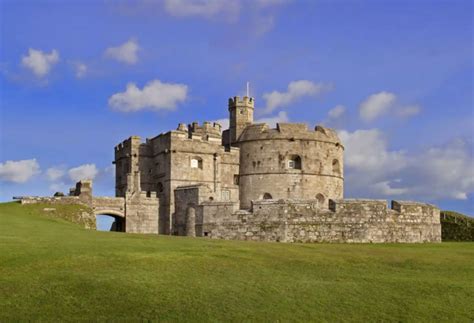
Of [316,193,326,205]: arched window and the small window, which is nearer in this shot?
the small window

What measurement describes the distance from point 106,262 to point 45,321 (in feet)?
16.7

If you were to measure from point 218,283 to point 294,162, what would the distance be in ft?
126

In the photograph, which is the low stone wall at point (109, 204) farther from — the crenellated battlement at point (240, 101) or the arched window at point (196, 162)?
the crenellated battlement at point (240, 101)

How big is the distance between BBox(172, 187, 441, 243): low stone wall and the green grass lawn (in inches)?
354

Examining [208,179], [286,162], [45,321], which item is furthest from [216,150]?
[45,321]

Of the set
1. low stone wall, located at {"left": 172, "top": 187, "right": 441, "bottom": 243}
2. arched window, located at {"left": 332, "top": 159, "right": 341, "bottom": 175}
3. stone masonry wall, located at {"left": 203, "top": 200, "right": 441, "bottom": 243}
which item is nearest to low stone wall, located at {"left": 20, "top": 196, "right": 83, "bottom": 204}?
low stone wall, located at {"left": 172, "top": 187, "right": 441, "bottom": 243}

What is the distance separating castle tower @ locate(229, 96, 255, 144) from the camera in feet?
192

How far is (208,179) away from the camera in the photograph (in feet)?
181

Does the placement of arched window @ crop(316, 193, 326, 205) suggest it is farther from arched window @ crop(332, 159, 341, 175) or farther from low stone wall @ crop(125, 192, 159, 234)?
low stone wall @ crop(125, 192, 159, 234)

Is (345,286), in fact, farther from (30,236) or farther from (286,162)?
(286,162)

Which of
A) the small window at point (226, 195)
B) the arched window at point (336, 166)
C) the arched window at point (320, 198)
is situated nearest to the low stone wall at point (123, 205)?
the small window at point (226, 195)

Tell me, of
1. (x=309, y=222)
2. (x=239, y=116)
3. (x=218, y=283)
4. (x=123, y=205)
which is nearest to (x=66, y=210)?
→ (x=123, y=205)

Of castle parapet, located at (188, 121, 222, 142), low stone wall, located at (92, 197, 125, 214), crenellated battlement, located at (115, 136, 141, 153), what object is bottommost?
low stone wall, located at (92, 197, 125, 214)

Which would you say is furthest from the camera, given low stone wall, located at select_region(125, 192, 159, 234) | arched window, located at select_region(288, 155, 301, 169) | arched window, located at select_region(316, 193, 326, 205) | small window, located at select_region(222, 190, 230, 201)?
arched window, located at select_region(316, 193, 326, 205)
